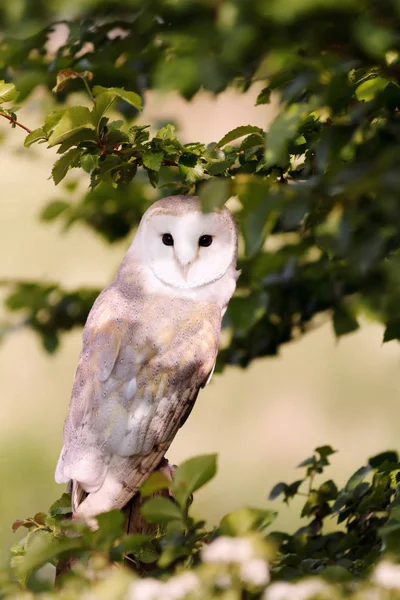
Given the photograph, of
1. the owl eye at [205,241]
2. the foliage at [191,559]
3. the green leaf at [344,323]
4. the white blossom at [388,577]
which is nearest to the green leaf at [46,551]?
the foliage at [191,559]

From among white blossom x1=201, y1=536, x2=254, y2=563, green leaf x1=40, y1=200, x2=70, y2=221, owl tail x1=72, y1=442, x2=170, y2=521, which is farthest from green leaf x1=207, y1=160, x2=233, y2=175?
green leaf x1=40, y1=200, x2=70, y2=221

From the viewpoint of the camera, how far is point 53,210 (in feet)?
5.53

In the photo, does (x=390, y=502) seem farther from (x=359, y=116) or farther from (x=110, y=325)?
(x=359, y=116)

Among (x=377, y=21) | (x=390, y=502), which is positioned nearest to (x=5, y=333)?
(x=390, y=502)

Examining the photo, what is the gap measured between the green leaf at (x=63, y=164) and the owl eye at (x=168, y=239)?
0.69ft

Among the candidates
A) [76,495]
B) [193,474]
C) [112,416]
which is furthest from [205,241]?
[193,474]

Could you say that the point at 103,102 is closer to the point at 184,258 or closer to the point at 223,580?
the point at 184,258

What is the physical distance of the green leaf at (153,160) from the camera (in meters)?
1.02

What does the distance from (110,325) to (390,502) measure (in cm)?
44

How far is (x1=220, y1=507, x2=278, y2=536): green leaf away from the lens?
0.75 metres

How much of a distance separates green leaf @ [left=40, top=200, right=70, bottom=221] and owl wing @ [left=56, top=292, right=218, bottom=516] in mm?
588

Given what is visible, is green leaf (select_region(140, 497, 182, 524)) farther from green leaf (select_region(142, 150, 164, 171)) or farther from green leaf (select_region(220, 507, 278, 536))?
green leaf (select_region(142, 150, 164, 171))

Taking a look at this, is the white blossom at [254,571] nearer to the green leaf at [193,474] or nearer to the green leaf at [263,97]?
the green leaf at [193,474]

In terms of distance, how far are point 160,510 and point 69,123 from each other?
0.42 m
